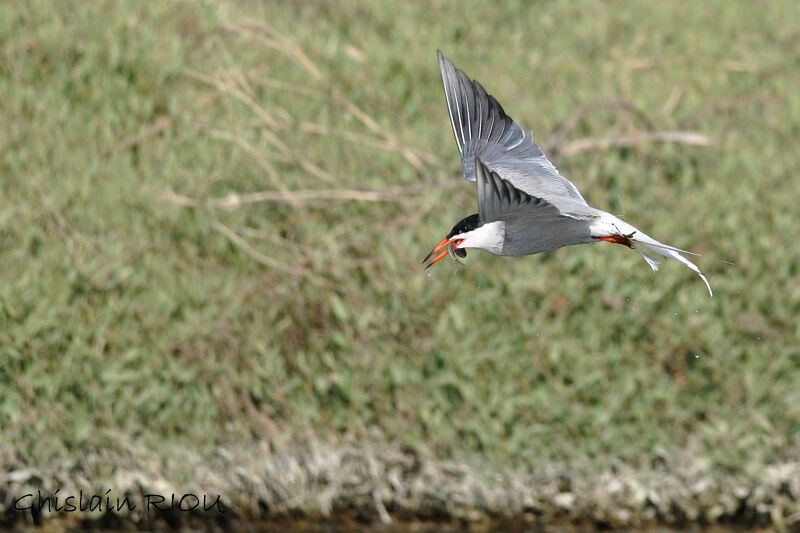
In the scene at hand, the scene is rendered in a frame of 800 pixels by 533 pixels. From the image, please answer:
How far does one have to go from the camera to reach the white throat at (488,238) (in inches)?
78.6

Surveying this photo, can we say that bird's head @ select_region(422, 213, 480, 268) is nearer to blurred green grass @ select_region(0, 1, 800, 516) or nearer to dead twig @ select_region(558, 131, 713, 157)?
blurred green grass @ select_region(0, 1, 800, 516)

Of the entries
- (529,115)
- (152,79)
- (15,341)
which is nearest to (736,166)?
(529,115)

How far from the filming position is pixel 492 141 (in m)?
2.40

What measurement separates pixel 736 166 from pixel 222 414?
8.53ft

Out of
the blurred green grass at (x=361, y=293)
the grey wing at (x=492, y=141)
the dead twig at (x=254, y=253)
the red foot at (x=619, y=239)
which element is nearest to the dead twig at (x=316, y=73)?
the blurred green grass at (x=361, y=293)

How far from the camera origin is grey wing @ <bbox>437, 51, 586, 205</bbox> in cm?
228

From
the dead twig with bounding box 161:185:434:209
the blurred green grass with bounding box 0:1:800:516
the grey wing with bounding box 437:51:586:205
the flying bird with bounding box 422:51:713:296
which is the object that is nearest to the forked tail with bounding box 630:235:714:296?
the flying bird with bounding box 422:51:713:296

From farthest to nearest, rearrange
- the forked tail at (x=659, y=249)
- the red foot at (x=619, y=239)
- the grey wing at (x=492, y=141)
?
the grey wing at (x=492, y=141), the red foot at (x=619, y=239), the forked tail at (x=659, y=249)

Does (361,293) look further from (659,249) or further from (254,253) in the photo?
(659,249)

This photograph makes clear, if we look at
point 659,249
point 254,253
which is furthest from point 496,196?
point 254,253

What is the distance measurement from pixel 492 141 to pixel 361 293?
8.63ft

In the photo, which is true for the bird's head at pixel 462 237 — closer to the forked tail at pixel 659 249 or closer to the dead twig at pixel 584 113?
the forked tail at pixel 659 249

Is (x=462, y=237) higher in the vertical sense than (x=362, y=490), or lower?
higher

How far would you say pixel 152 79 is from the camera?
5969mm
